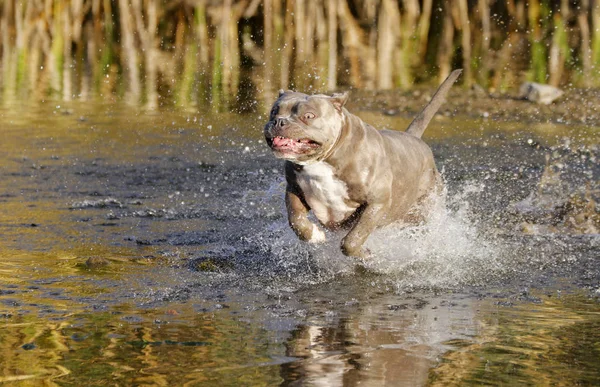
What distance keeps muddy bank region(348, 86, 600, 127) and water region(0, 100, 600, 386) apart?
38.9 inches

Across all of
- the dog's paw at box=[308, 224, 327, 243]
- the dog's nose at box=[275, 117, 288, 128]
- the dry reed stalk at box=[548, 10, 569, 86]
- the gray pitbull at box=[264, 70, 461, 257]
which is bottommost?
the dog's paw at box=[308, 224, 327, 243]

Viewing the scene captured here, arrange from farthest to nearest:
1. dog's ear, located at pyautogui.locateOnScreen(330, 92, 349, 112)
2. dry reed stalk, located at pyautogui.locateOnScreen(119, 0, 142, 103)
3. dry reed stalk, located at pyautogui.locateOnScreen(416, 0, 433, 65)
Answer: dry reed stalk, located at pyautogui.locateOnScreen(416, 0, 433, 65) → dry reed stalk, located at pyautogui.locateOnScreen(119, 0, 142, 103) → dog's ear, located at pyautogui.locateOnScreen(330, 92, 349, 112)

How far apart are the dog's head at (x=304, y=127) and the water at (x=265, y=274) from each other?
2.30 ft

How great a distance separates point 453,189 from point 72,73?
7.58 meters

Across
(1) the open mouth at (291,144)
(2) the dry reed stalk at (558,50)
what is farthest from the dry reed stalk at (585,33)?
(1) the open mouth at (291,144)

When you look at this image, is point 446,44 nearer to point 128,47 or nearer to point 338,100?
point 128,47

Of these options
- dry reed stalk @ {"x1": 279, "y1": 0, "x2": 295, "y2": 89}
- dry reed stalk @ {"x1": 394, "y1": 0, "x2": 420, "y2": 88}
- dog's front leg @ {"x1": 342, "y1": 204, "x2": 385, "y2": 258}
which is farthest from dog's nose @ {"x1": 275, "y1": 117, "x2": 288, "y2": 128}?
dry reed stalk @ {"x1": 279, "y1": 0, "x2": 295, "y2": 89}

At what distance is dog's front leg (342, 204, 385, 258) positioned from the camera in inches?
264

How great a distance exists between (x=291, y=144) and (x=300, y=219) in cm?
59

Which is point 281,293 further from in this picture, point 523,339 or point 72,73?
point 72,73

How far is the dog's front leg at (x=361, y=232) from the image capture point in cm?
670

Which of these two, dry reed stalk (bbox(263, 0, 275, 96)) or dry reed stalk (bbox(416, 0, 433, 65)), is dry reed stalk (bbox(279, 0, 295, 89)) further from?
dry reed stalk (bbox(416, 0, 433, 65))

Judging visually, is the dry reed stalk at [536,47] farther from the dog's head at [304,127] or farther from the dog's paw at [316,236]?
the dog's head at [304,127]

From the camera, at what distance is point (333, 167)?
6.61m
